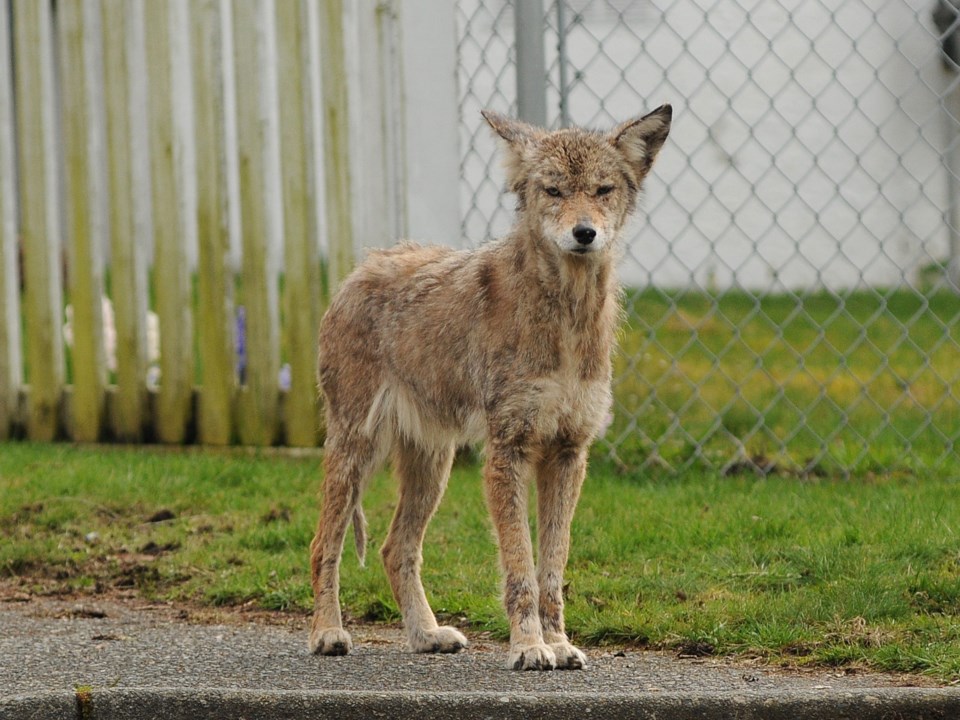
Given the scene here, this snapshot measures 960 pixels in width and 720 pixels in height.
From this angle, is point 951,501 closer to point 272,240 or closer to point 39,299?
point 272,240

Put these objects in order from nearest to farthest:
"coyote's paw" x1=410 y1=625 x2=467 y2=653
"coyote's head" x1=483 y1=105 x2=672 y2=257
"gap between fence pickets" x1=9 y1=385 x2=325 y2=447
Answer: "coyote's head" x1=483 y1=105 x2=672 y2=257 → "coyote's paw" x1=410 y1=625 x2=467 y2=653 → "gap between fence pickets" x1=9 y1=385 x2=325 y2=447

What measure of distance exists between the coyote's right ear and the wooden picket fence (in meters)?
2.36

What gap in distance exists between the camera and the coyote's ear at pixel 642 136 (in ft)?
14.6

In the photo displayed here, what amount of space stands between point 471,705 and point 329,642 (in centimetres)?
88

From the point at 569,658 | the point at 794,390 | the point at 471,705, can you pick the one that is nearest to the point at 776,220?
the point at 794,390

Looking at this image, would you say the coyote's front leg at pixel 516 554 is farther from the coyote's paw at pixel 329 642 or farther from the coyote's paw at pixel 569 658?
the coyote's paw at pixel 329 642

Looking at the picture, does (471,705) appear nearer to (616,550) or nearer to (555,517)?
(555,517)

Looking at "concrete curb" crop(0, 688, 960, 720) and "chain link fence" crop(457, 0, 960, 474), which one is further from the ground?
"chain link fence" crop(457, 0, 960, 474)

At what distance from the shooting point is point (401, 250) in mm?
5156

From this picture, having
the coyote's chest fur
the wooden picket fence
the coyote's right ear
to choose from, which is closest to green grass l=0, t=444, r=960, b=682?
the wooden picket fence

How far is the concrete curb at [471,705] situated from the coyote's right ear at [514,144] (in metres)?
1.70

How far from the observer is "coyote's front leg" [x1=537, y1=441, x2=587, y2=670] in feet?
14.2

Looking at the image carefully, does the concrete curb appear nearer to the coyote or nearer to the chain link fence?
the coyote

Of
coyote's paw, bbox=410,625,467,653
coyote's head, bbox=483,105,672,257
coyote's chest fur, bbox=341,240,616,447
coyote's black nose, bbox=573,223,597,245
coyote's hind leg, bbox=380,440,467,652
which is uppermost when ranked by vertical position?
coyote's head, bbox=483,105,672,257
